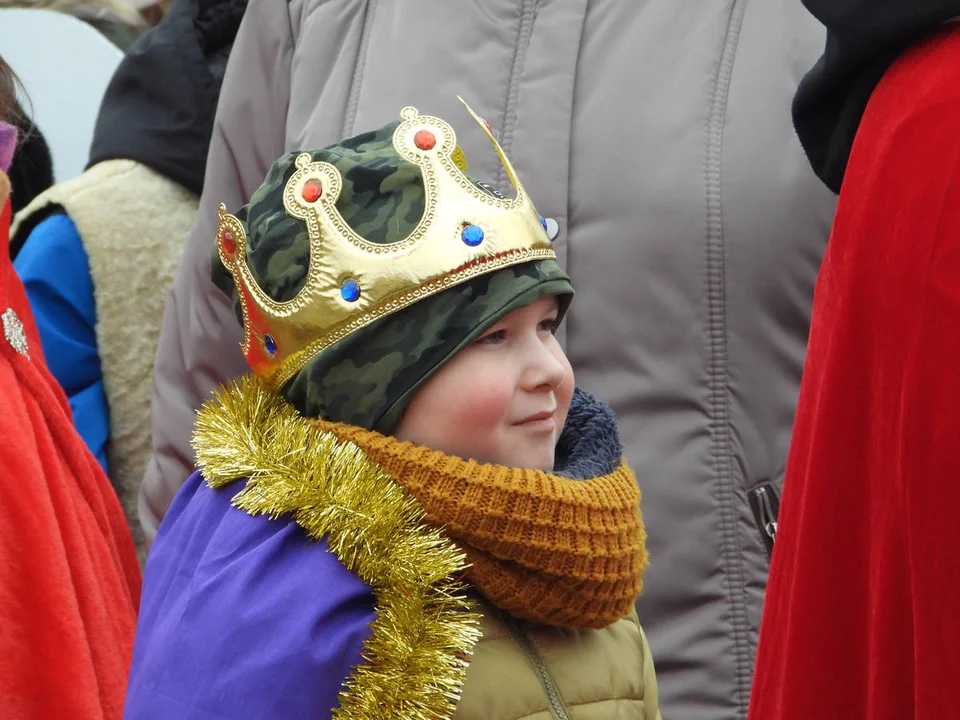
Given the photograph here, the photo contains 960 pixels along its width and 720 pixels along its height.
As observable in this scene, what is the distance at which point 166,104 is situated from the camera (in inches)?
98.0

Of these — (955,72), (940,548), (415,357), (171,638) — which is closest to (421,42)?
(415,357)

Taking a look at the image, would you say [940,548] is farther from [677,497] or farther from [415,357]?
→ [677,497]

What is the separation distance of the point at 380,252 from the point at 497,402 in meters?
0.23

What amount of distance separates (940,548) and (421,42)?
1319 mm

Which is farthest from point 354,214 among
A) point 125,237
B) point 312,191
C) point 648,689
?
point 125,237

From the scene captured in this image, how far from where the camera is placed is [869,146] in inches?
36.4

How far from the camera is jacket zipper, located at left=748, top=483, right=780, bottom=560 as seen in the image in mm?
1679

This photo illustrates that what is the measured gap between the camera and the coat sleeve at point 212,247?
6.79ft

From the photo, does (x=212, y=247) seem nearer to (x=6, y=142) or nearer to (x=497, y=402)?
(x=6, y=142)

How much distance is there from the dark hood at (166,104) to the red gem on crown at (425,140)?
112 cm

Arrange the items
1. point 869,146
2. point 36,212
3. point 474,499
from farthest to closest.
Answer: point 36,212
point 474,499
point 869,146

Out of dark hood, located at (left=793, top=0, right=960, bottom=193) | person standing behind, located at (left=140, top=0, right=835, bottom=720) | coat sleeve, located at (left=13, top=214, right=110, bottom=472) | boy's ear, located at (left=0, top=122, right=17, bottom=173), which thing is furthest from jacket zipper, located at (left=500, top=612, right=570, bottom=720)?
coat sleeve, located at (left=13, top=214, right=110, bottom=472)

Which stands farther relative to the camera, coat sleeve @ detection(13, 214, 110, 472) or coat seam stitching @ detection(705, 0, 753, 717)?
coat sleeve @ detection(13, 214, 110, 472)

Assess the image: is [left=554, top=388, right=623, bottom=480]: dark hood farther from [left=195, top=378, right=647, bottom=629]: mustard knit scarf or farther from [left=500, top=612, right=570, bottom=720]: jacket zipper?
[left=500, top=612, right=570, bottom=720]: jacket zipper
